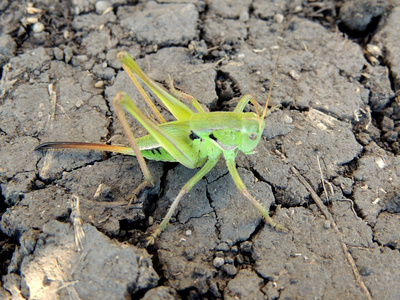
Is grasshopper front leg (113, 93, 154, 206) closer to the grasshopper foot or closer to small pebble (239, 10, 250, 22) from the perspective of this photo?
the grasshopper foot

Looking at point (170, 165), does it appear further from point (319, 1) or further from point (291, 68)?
point (319, 1)

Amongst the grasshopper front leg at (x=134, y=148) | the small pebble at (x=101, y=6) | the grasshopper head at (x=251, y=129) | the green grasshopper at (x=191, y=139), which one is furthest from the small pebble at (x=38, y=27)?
the grasshopper head at (x=251, y=129)

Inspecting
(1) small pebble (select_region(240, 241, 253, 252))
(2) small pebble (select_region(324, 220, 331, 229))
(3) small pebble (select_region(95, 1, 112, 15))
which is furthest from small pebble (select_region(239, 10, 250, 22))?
(1) small pebble (select_region(240, 241, 253, 252))

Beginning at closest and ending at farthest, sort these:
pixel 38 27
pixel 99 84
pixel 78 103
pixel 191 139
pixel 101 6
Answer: pixel 191 139 → pixel 78 103 → pixel 99 84 → pixel 38 27 → pixel 101 6

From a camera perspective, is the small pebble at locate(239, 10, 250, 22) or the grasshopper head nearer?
the grasshopper head

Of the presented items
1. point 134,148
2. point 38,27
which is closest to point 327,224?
point 134,148

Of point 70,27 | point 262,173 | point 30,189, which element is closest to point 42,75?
point 70,27

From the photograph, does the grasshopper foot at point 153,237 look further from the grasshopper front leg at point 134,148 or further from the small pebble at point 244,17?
the small pebble at point 244,17

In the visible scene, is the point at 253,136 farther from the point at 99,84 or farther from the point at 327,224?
the point at 99,84
